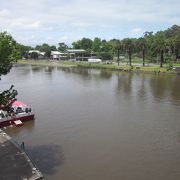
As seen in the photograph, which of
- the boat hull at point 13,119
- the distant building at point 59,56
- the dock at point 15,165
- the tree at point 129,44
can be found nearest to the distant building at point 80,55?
the distant building at point 59,56

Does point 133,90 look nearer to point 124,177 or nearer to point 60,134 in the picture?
point 60,134

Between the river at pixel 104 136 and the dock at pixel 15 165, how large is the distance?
1880mm

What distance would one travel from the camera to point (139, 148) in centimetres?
2756

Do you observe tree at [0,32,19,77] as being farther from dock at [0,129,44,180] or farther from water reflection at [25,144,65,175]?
water reflection at [25,144,65,175]

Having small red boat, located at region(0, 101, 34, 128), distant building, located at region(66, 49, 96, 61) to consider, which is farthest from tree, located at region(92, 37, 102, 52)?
small red boat, located at region(0, 101, 34, 128)

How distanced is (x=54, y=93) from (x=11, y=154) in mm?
34925

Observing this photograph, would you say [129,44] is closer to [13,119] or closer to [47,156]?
[13,119]

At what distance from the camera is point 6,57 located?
66.8ft

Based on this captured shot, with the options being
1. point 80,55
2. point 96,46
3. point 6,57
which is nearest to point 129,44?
Result: point 80,55

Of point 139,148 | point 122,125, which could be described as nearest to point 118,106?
point 122,125

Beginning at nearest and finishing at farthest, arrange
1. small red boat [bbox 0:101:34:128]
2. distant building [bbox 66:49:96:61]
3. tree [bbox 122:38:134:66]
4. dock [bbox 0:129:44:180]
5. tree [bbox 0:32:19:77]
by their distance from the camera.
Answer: dock [bbox 0:129:44:180] < tree [bbox 0:32:19:77] < small red boat [bbox 0:101:34:128] < tree [bbox 122:38:134:66] < distant building [bbox 66:49:96:61]

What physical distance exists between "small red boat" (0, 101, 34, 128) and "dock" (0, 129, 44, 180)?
923 centimetres

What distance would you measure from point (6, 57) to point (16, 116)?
15.9 metres

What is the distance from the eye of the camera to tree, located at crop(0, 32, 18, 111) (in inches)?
787
